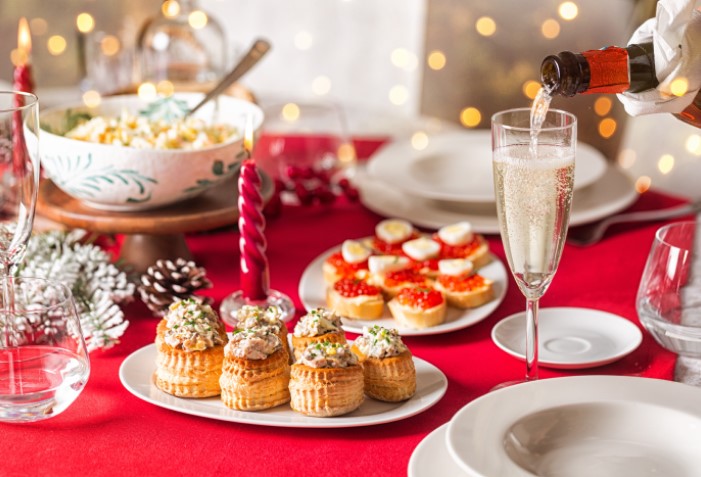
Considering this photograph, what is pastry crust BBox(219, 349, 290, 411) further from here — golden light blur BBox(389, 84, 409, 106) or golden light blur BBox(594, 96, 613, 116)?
golden light blur BBox(389, 84, 409, 106)

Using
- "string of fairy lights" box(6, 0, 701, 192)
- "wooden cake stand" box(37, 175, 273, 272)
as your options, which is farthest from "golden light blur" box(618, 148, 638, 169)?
"wooden cake stand" box(37, 175, 273, 272)

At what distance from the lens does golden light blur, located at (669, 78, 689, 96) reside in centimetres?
113

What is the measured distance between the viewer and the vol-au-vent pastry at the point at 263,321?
1.16 metres

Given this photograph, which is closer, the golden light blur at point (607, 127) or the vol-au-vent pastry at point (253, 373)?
the vol-au-vent pastry at point (253, 373)

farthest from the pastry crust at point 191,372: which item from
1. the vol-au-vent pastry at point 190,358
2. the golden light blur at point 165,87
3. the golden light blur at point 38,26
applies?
the golden light blur at point 38,26

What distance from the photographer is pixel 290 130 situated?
6.80 feet

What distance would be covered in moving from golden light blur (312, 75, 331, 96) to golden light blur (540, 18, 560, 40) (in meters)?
1.39

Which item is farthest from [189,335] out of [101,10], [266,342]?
[101,10]

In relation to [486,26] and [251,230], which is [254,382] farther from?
[486,26]

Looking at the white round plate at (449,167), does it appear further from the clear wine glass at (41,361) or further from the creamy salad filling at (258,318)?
the clear wine glass at (41,361)

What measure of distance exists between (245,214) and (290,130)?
74cm

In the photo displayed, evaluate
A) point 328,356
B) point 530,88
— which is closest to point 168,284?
point 328,356

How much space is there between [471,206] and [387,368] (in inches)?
32.1

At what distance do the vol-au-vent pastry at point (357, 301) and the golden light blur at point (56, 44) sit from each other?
2873 millimetres
